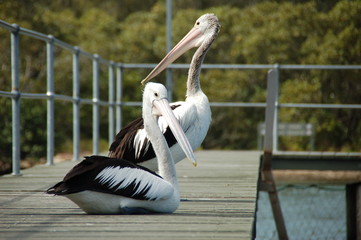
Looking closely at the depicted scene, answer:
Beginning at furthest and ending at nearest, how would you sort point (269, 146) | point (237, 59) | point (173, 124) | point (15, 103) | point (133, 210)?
point (237, 59)
point (269, 146)
point (15, 103)
point (173, 124)
point (133, 210)

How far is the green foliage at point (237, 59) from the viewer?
17855mm

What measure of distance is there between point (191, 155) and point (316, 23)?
17.4 metres

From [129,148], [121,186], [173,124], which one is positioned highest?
[173,124]

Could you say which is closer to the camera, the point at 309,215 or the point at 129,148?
the point at 129,148

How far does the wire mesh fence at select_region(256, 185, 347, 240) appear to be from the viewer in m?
8.18

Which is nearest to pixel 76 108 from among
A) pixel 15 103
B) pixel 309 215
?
pixel 15 103

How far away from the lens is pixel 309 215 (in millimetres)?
8727

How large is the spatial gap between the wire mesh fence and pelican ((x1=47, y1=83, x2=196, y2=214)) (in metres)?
4.22

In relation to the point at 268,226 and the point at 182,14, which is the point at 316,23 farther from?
the point at 268,226

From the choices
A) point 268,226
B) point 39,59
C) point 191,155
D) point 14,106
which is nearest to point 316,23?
point 39,59

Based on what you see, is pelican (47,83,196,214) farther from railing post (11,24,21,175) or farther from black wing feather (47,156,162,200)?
railing post (11,24,21,175)

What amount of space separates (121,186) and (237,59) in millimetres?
18886

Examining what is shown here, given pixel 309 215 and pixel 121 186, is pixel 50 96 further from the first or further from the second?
pixel 309 215

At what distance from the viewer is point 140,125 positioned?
4.48 metres
